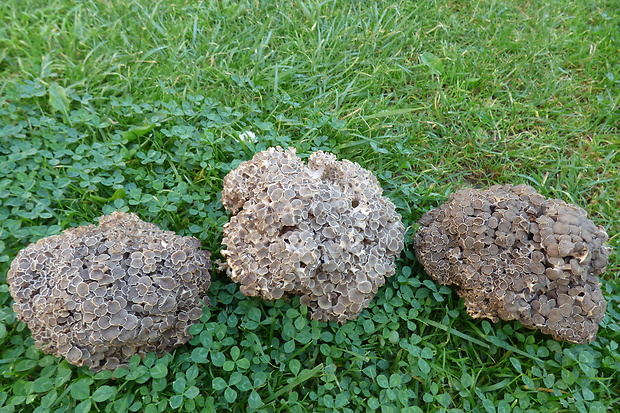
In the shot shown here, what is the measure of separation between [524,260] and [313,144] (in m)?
1.74

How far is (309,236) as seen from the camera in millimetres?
2350

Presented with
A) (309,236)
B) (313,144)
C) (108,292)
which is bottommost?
(108,292)

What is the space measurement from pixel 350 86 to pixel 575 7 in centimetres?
283

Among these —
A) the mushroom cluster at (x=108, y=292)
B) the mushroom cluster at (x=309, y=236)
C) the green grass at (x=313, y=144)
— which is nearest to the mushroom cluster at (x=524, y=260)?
the green grass at (x=313, y=144)

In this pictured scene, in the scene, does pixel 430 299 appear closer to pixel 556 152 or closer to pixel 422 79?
pixel 556 152

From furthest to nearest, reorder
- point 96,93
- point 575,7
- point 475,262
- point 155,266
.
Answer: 1. point 575,7
2. point 96,93
3. point 475,262
4. point 155,266

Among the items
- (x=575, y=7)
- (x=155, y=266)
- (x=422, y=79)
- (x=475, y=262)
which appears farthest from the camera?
(x=575, y=7)

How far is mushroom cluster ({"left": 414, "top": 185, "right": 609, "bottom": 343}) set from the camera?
253 cm

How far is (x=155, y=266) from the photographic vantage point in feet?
7.86

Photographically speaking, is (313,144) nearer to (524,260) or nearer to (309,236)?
(309,236)

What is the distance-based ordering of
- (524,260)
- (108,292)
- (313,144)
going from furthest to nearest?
(313,144) < (524,260) < (108,292)

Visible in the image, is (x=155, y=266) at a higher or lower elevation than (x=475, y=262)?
lower

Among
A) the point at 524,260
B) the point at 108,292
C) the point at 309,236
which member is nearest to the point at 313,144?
the point at 309,236

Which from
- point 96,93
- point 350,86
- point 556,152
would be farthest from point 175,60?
point 556,152
